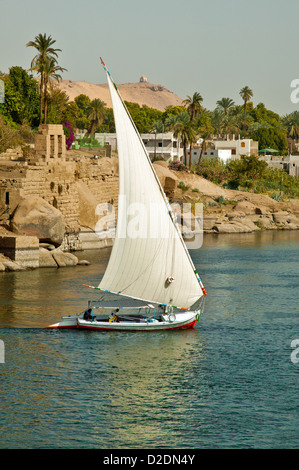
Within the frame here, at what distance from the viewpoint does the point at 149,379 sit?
2917cm

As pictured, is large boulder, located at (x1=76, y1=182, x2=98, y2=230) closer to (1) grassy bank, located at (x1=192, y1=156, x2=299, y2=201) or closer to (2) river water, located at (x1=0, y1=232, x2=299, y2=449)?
(2) river water, located at (x1=0, y1=232, x2=299, y2=449)

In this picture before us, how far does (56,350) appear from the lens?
32.6m

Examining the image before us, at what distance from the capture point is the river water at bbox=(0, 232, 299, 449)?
2408 centimetres

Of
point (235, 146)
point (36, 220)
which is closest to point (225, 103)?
point (235, 146)

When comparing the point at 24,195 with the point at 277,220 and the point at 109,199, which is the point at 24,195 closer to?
the point at 109,199

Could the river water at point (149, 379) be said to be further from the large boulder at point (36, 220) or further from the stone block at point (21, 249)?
the large boulder at point (36, 220)

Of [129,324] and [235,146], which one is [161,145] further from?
[129,324]

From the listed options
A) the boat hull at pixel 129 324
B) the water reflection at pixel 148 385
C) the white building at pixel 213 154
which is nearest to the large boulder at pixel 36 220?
the boat hull at pixel 129 324

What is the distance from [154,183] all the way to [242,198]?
71315mm

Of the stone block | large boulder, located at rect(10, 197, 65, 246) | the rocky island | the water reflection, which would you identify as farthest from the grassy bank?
the water reflection

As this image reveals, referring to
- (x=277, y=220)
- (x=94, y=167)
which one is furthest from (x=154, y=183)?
(x=277, y=220)

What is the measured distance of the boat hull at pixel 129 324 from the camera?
115 ft

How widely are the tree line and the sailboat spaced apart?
4595 cm

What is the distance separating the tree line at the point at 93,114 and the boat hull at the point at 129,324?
46.1 metres
